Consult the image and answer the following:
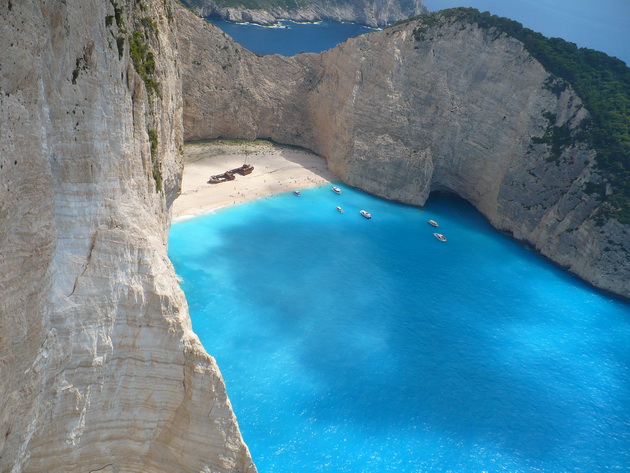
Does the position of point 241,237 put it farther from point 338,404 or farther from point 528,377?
point 528,377

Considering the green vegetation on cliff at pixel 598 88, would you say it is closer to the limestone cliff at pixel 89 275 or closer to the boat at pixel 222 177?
the boat at pixel 222 177

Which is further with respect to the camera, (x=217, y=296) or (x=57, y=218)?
(x=217, y=296)

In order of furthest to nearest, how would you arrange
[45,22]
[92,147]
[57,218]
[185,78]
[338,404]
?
[185,78], [338,404], [92,147], [57,218], [45,22]

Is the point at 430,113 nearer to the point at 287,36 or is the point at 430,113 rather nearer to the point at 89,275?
the point at 89,275

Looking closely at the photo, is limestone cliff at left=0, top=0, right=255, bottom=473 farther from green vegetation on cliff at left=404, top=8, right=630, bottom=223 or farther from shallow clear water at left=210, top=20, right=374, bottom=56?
shallow clear water at left=210, top=20, right=374, bottom=56

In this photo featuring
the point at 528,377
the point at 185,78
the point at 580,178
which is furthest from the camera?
the point at 185,78

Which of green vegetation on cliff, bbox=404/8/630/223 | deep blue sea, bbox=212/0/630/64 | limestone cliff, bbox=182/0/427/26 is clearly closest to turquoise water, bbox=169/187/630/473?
green vegetation on cliff, bbox=404/8/630/223

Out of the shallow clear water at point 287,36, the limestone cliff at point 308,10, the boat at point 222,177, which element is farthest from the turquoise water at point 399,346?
the limestone cliff at point 308,10

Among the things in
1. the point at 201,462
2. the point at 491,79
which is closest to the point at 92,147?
the point at 201,462
